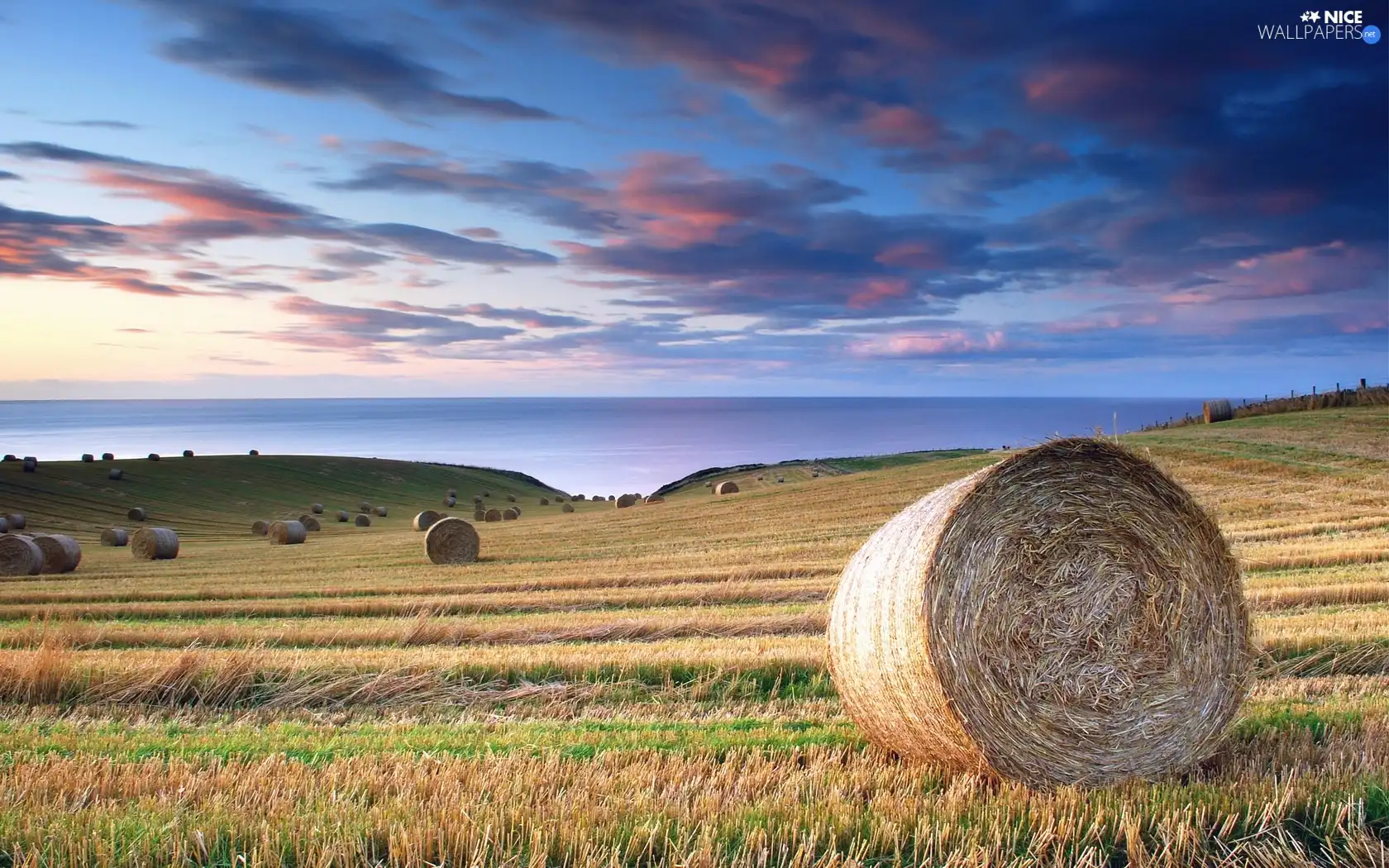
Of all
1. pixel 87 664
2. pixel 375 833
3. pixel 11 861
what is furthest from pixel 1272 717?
pixel 87 664

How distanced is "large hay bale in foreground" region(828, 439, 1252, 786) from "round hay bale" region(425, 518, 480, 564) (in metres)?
21.0

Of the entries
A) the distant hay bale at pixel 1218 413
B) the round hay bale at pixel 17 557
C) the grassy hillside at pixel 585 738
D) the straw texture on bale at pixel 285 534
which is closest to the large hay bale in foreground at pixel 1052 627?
the grassy hillside at pixel 585 738

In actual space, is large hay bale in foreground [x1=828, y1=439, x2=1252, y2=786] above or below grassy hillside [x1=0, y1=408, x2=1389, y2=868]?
above

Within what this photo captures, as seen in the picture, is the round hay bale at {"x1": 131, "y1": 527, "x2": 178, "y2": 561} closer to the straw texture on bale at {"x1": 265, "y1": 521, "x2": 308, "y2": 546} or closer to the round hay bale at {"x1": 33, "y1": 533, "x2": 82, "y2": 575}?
the round hay bale at {"x1": 33, "y1": 533, "x2": 82, "y2": 575}

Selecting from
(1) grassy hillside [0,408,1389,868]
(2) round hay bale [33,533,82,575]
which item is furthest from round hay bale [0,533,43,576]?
(1) grassy hillside [0,408,1389,868]

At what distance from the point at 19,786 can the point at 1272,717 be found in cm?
813

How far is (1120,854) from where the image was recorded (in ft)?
14.8

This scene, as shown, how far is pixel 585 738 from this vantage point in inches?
257

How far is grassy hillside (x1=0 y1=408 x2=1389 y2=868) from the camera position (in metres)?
4.34

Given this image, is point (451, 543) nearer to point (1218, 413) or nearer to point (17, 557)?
point (17, 557)

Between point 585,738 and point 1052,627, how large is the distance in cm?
332

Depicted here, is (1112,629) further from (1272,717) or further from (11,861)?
(11,861)

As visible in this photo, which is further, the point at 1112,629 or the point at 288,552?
the point at 288,552

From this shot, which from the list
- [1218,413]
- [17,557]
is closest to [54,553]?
[17,557]
